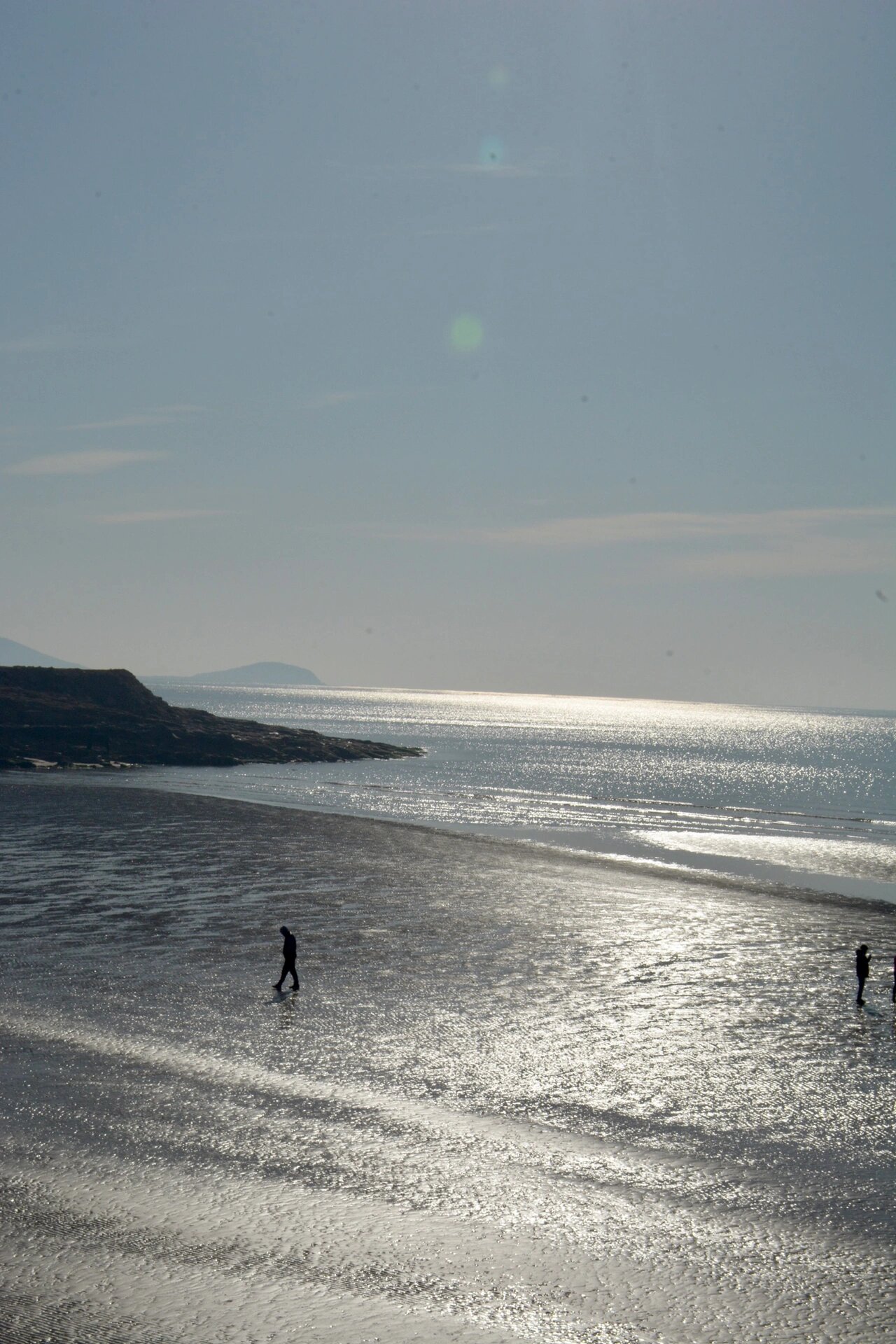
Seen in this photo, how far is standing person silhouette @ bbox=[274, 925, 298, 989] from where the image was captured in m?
23.5

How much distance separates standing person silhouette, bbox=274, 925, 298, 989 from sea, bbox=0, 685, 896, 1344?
0.37 metres

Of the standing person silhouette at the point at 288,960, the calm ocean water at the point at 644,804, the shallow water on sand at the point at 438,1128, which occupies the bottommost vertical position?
the shallow water on sand at the point at 438,1128

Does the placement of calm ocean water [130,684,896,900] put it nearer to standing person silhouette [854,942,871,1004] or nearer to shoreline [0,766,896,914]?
shoreline [0,766,896,914]

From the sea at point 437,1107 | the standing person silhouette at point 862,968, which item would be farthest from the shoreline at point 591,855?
the standing person silhouette at point 862,968

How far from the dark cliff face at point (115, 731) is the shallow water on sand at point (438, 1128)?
5887 cm

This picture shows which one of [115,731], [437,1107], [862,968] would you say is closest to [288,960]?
[437,1107]

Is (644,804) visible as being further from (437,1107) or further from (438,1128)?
(438,1128)

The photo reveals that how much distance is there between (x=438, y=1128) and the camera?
627 inches

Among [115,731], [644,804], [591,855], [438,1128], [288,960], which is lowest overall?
[438,1128]

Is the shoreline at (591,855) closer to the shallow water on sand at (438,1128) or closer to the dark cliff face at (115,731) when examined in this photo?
the shallow water on sand at (438,1128)

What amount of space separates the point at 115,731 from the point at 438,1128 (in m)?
86.6

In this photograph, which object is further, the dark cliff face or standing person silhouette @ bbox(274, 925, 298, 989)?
the dark cliff face

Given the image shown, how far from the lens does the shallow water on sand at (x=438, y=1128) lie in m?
10.9

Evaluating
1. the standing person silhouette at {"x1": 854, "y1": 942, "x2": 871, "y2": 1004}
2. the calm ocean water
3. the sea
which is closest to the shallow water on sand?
the sea
